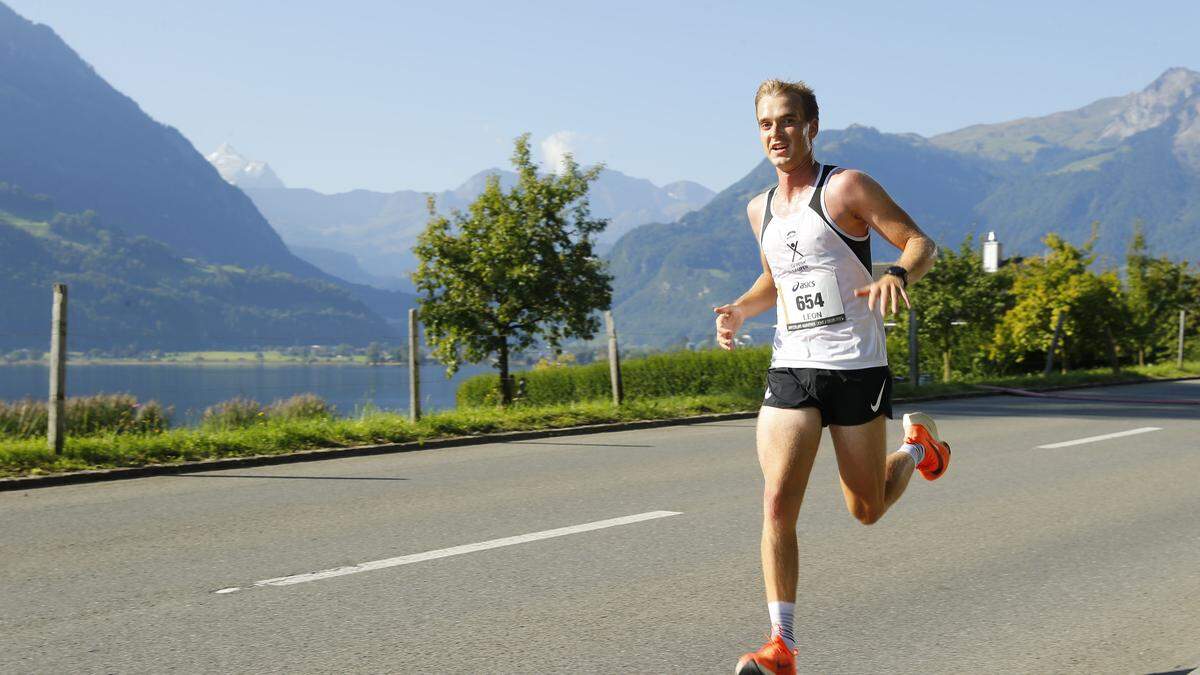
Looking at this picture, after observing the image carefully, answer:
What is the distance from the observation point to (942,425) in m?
14.5

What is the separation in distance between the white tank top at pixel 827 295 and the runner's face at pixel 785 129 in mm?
115

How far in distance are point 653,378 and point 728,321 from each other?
100ft

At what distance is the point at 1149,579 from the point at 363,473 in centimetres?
618

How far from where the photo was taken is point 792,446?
3912 millimetres

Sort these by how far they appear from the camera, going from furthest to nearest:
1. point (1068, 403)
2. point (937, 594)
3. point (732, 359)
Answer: point (732, 359) → point (1068, 403) → point (937, 594)

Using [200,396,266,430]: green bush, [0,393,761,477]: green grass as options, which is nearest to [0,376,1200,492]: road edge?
[0,393,761,477]: green grass

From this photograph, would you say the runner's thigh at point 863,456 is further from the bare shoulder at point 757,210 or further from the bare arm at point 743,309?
the bare shoulder at point 757,210

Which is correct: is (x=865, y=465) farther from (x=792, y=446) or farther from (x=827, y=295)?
(x=827, y=295)

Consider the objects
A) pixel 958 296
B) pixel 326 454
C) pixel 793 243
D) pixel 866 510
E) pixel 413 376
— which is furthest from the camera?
pixel 958 296

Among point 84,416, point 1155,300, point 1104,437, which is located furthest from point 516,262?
point 1155,300

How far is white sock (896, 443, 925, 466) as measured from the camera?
4797 millimetres

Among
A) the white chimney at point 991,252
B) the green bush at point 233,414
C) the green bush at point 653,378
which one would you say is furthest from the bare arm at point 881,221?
the white chimney at point 991,252

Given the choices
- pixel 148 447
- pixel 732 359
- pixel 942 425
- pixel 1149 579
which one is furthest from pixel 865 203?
pixel 732 359

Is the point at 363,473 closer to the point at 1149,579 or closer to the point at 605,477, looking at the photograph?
the point at 605,477
